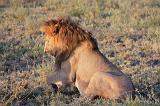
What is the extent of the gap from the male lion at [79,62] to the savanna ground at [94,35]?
24 centimetres

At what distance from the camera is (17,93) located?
7.83 m

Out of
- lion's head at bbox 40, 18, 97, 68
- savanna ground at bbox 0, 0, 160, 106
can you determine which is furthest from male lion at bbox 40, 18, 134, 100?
savanna ground at bbox 0, 0, 160, 106

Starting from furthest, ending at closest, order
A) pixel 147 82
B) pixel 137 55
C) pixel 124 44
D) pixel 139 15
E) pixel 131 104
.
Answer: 1. pixel 139 15
2. pixel 124 44
3. pixel 137 55
4. pixel 147 82
5. pixel 131 104

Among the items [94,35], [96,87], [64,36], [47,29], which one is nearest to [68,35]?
[64,36]

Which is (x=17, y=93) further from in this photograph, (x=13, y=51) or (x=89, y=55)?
Result: (x=13, y=51)

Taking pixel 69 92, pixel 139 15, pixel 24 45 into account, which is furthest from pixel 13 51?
pixel 139 15

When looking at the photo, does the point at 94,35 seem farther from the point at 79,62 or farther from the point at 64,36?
the point at 79,62

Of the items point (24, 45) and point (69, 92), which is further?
point (24, 45)

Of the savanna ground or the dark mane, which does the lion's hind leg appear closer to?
the savanna ground

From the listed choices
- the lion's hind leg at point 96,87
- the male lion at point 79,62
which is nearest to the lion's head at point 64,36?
the male lion at point 79,62

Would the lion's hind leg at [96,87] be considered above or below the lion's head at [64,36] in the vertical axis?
below

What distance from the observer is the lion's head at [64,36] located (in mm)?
8297

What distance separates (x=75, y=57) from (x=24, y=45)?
3465 millimetres

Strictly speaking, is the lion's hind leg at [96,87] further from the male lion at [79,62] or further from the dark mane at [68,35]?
the dark mane at [68,35]
